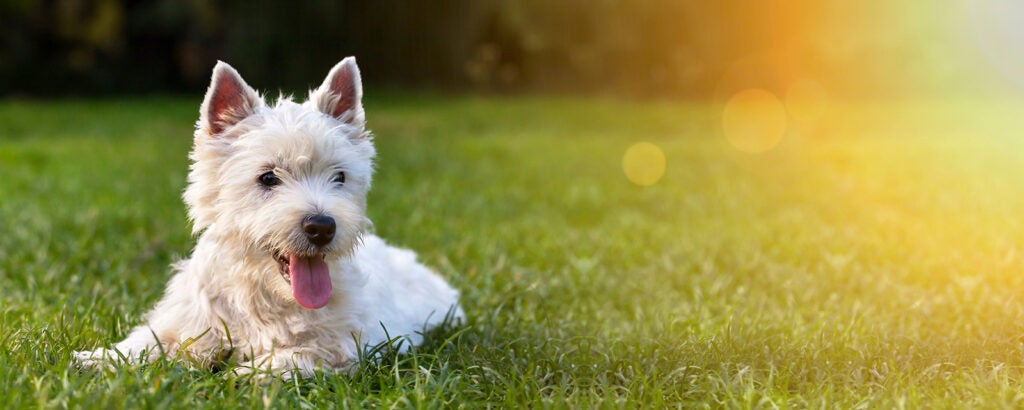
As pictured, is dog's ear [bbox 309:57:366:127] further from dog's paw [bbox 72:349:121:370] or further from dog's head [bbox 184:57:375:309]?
dog's paw [bbox 72:349:121:370]

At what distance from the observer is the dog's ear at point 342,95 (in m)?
4.35

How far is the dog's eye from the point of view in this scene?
406cm

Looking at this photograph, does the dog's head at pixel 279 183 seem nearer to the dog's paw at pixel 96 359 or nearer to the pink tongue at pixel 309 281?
the pink tongue at pixel 309 281

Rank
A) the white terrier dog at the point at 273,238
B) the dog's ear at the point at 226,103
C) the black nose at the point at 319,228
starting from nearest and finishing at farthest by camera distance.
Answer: the black nose at the point at 319,228, the white terrier dog at the point at 273,238, the dog's ear at the point at 226,103

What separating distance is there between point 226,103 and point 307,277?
2.80 feet

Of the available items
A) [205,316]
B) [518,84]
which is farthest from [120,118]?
[205,316]

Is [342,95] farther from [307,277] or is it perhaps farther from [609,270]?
[609,270]

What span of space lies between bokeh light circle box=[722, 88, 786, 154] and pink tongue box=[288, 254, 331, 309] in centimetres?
1273

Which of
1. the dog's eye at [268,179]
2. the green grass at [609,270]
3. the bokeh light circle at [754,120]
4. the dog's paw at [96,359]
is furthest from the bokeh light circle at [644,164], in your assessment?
the dog's paw at [96,359]

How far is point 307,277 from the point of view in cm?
408

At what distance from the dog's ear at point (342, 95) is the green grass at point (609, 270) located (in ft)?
3.74

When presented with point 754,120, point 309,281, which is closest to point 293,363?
point 309,281

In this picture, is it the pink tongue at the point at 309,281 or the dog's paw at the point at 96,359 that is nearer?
the dog's paw at the point at 96,359

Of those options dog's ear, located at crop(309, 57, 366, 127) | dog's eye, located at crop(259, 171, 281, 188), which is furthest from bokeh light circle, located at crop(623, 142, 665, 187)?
dog's eye, located at crop(259, 171, 281, 188)
